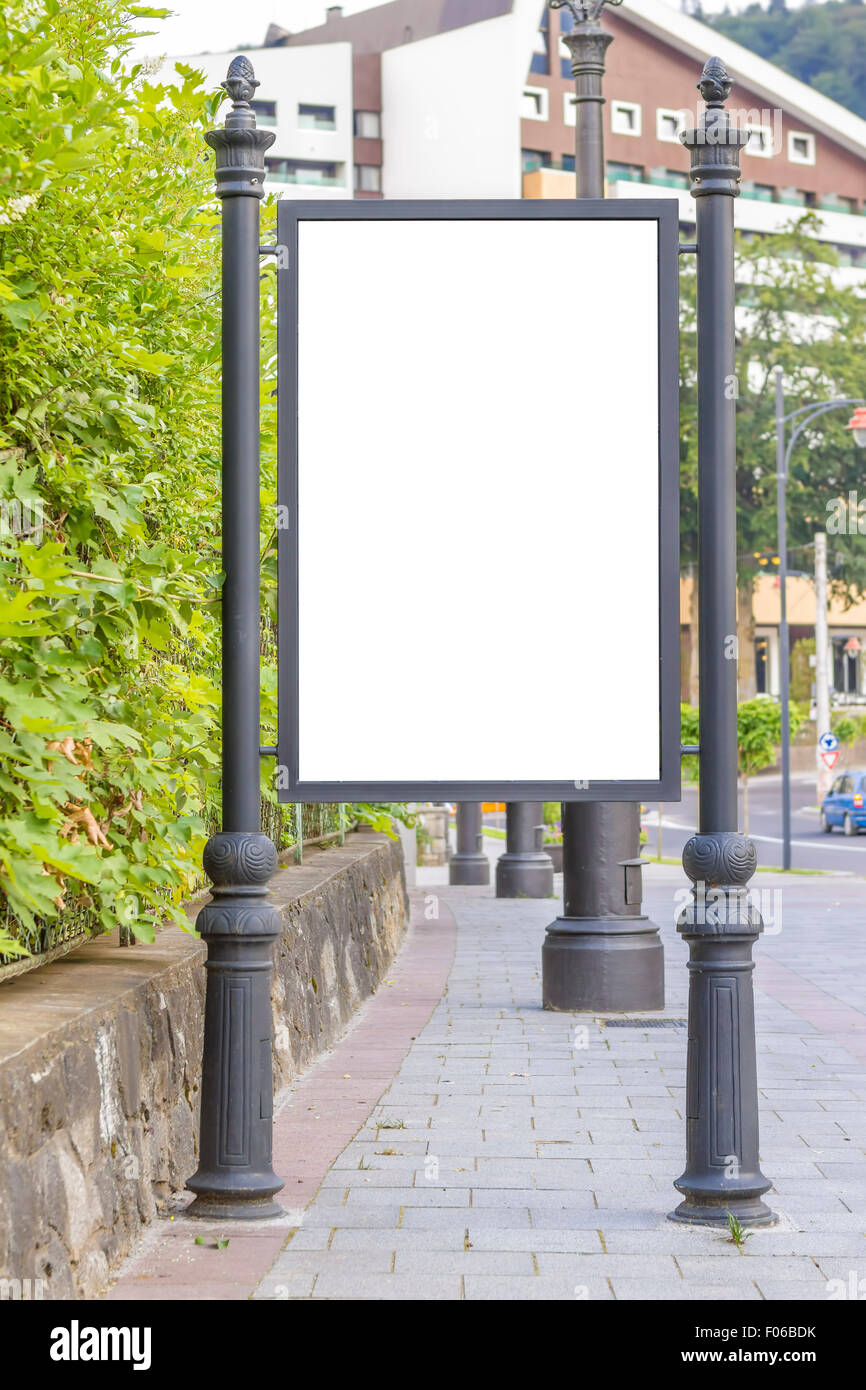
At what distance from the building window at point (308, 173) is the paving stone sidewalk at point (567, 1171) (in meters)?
55.5

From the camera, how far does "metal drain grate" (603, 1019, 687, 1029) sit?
386 inches

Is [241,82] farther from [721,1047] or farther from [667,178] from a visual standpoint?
[667,178]

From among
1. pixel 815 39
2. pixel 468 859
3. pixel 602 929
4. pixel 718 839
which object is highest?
pixel 815 39

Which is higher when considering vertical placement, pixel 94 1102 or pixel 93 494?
pixel 93 494

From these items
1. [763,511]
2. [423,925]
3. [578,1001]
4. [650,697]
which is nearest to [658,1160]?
[650,697]

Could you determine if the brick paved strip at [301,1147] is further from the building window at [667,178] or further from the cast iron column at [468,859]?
the building window at [667,178]

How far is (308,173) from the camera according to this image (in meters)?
63.4

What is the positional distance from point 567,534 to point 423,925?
11.8m

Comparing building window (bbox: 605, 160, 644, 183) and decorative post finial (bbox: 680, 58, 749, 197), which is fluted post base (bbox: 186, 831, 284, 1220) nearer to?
decorative post finial (bbox: 680, 58, 749, 197)

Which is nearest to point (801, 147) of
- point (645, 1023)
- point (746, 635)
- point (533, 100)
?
point (533, 100)

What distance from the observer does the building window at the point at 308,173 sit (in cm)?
6291

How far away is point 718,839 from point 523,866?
622 inches

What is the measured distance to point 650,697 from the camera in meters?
5.49

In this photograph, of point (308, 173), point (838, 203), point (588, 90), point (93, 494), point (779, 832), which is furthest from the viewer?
point (838, 203)
